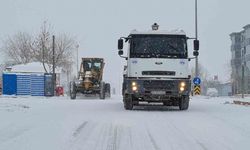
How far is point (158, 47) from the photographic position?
21.5 meters

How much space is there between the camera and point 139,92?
838 inches

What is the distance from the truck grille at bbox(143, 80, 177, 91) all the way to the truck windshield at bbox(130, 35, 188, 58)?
1.00 meters

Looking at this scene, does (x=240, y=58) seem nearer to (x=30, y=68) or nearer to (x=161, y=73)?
(x=30, y=68)

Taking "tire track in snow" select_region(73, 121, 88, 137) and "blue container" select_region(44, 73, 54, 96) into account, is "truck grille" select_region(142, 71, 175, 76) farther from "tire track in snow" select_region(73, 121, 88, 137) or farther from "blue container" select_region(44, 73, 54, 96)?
"blue container" select_region(44, 73, 54, 96)

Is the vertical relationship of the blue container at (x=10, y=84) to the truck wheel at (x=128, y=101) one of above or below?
above

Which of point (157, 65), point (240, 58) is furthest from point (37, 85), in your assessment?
point (240, 58)

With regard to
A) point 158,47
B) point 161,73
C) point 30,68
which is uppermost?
point 30,68

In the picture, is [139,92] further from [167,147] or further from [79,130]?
[167,147]

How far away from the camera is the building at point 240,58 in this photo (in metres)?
101

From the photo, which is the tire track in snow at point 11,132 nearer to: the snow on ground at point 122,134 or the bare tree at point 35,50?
the snow on ground at point 122,134

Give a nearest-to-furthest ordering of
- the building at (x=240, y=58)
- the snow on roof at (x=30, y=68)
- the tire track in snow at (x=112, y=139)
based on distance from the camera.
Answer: the tire track in snow at (x=112, y=139), the snow on roof at (x=30, y=68), the building at (x=240, y=58)

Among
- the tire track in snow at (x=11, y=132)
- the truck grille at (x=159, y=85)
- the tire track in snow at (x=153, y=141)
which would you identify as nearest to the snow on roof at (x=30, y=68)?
the truck grille at (x=159, y=85)

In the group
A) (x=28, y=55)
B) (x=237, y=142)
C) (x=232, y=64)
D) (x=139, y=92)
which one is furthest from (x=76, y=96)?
(x=232, y=64)

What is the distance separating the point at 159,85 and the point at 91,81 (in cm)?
2208
